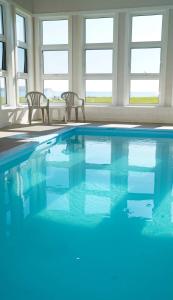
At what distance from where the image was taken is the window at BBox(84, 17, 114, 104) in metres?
7.27

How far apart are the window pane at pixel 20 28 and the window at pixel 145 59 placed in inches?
102

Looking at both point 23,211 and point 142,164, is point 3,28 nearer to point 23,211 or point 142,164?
point 142,164

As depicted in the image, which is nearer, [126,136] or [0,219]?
[0,219]

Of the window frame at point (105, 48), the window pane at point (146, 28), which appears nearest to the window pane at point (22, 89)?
the window frame at point (105, 48)

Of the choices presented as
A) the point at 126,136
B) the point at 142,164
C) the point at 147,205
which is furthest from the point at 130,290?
the point at 126,136

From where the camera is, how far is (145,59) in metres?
7.23

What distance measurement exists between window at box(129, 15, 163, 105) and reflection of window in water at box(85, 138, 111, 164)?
7.57 feet

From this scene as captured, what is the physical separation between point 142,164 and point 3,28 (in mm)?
4425

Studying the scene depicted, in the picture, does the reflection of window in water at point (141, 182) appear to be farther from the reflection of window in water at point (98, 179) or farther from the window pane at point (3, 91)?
the window pane at point (3, 91)

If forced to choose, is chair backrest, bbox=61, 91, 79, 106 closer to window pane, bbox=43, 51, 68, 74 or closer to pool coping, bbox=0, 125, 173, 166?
window pane, bbox=43, 51, 68, 74

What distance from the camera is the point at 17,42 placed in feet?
22.1

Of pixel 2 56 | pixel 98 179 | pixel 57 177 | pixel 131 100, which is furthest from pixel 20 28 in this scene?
pixel 98 179

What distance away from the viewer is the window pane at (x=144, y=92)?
24.1 feet

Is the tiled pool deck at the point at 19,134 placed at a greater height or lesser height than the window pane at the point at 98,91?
lesser
